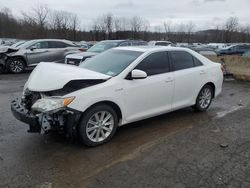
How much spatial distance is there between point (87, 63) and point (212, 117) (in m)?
3.00

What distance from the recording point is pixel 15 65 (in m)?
13.4

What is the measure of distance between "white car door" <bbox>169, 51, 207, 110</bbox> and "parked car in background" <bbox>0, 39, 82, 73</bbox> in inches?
355

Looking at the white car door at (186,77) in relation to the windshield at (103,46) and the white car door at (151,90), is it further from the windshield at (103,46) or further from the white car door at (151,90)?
the windshield at (103,46)

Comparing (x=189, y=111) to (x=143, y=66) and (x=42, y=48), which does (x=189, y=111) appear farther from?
(x=42, y=48)

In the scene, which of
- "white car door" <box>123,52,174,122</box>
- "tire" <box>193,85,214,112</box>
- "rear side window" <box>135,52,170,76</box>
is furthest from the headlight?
"tire" <box>193,85,214,112</box>

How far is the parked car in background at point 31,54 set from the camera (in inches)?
520

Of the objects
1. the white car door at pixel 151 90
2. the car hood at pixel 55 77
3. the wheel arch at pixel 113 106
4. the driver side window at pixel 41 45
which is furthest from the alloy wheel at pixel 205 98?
the driver side window at pixel 41 45

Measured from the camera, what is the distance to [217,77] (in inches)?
265

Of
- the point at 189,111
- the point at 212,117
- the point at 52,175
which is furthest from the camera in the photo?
the point at 189,111

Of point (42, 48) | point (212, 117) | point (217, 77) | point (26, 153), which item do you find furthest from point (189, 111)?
point (42, 48)

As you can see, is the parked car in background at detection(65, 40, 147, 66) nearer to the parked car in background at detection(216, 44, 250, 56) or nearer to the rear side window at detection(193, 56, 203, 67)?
the rear side window at detection(193, 56, 203, 67)

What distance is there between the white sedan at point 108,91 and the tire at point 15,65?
8.80 metres

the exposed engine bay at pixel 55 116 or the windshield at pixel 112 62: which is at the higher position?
the windshield at pixel 112 62

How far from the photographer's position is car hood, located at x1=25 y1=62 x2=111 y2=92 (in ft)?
13.9
